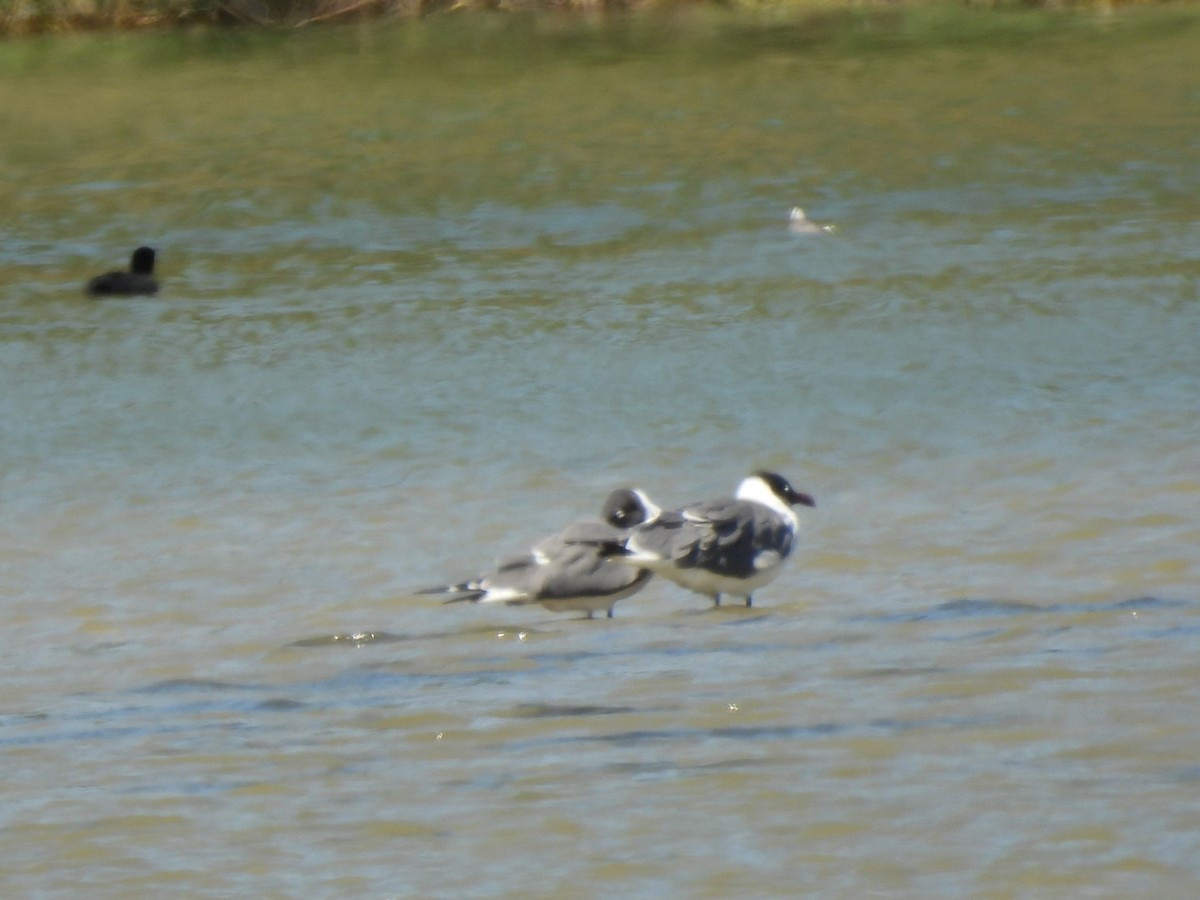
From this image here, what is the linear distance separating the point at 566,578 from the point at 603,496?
6.66 feet

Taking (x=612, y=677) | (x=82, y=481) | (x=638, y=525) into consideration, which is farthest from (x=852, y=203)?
(x=612, y=677)

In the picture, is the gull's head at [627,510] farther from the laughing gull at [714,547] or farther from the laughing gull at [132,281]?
the laughing gull at [132,281]

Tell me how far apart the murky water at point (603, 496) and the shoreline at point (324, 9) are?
13.3 m

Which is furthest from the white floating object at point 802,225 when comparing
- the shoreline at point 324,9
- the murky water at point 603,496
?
the shoreline at point 324,9

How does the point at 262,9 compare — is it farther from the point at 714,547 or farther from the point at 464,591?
the point at 714,547

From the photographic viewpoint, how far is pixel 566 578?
7.35 meters

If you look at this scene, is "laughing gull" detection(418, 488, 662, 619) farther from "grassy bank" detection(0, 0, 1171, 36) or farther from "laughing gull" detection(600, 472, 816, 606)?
"grassy bank" detection(0, 0, 1171, 36)

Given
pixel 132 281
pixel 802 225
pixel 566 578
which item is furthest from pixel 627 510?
pixel 802 225

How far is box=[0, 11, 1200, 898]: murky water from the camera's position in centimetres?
514

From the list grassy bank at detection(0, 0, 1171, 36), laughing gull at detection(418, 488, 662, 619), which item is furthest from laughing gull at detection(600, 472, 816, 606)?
grassy bank at detection(0, 0, 1171, 36)

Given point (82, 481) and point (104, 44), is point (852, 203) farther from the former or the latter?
point (104, 44)

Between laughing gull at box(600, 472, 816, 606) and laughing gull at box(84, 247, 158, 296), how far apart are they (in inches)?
339

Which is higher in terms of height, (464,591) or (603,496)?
(464,591)

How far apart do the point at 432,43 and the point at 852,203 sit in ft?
54.9
